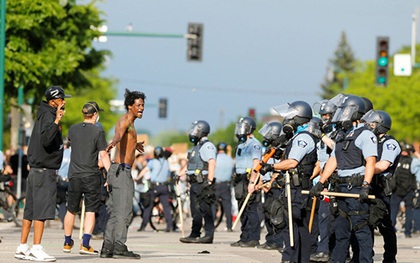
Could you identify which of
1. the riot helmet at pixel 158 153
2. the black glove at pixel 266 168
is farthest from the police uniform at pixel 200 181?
the black glove at pixel 266 168

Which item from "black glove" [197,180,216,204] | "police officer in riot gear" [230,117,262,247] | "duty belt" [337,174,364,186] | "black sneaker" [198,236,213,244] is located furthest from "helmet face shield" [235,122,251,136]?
"duty belt" [337,174,364,186]

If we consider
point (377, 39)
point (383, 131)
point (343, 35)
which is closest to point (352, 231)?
point (383, 131)

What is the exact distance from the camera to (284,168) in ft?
45.3

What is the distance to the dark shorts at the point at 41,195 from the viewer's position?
1466 centimetres

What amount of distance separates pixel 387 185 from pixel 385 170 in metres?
0.60

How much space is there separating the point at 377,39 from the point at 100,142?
720 inches

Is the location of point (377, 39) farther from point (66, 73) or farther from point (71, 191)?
point (71, 191)

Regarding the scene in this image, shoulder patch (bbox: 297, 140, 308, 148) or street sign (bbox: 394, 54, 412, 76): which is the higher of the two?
street sign (bbox: 394, 54, 412, 76)

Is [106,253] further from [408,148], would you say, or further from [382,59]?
[382,59]

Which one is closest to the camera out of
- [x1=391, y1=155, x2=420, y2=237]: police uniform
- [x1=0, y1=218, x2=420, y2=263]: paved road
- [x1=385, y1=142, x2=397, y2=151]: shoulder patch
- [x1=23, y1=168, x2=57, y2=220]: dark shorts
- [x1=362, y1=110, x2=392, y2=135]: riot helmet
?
[x1=23, y1=168, x2=57, y2=220]: dark shorts

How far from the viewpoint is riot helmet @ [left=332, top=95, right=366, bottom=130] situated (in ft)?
45.3

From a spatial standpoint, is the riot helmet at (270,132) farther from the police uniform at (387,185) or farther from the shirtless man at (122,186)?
the shirtless man at (122,186)

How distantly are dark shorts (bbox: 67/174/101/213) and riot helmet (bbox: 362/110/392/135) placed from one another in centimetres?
347

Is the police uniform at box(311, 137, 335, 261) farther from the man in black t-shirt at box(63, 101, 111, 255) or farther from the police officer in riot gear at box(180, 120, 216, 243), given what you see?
the police officer in riot gear at box(180, 120, 216, 243)
